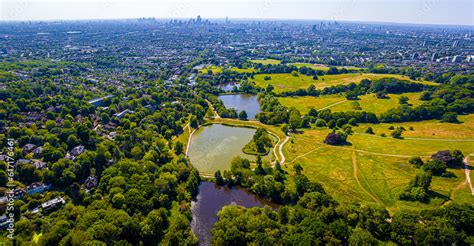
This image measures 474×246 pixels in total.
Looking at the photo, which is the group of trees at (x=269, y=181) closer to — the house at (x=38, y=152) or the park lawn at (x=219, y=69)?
the house at (x=38, y=152)

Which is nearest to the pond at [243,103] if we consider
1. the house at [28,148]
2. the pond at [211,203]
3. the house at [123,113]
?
the house at [123,113]

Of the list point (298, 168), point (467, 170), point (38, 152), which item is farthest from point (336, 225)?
point (38, 152)

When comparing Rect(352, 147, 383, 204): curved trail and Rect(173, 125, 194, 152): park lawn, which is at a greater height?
Rect(173, 125, 194, 152): park lawn

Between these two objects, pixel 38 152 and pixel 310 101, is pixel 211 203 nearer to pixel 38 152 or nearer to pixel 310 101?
pixel 38 152

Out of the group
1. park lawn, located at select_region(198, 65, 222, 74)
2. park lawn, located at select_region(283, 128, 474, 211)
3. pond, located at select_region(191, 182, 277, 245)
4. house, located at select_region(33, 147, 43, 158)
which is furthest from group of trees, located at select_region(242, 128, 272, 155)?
park lawn, located at select_region(198, 65, 222, 74)

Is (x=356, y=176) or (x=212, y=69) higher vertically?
(x=212, y=69)

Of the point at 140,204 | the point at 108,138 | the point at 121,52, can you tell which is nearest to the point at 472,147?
the point at 140,204

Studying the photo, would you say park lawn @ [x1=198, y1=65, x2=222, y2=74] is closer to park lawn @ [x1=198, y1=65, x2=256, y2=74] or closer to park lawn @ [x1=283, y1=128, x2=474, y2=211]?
park lawn @ [x1=198, y1=65, x2=256, y2=74]
